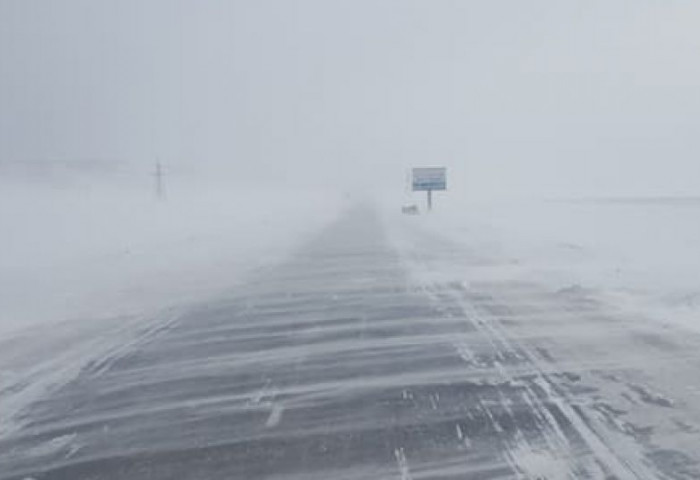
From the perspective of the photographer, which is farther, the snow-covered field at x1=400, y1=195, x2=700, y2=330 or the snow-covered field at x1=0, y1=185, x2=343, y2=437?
the snow-covered field at x1=400, y1=195, x2=700, y2=330

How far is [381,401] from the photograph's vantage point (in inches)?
313

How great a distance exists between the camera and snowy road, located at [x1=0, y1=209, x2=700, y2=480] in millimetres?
6188

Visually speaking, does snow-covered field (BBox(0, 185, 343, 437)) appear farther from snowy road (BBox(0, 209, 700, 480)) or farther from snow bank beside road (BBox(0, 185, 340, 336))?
snowy road (BBox(0, 209, 700, 480))

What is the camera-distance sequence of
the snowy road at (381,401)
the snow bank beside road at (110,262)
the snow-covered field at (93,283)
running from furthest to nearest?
the snow bank beside road at (110,262) < the snow-covered field at (93,283) < the snowy road at (381,401)

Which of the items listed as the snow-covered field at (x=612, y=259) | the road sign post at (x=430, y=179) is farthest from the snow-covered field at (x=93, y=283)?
the road sign post at (x=430, y=179)

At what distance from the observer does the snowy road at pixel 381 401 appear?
6188 millimetres

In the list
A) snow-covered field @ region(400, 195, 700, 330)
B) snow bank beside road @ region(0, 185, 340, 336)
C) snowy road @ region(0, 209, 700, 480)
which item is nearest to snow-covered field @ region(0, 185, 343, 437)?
snow bank beside road @ region(0, 185, 340, 336)

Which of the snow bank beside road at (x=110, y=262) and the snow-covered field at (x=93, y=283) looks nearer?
the snow-covered field at (x=93, y=283)

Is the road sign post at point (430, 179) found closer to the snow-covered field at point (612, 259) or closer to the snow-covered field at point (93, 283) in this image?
the snow-covered field at point (612, 259)

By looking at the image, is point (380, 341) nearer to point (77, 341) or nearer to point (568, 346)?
point (568, 346)

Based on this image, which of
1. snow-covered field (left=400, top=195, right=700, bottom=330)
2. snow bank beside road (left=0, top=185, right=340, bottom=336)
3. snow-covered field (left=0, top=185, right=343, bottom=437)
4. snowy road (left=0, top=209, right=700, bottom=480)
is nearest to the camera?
snowy road (left=0, top=209, right=700, bottom=480)

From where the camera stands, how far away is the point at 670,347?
10344mm

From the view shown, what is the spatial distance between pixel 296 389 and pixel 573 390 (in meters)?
2.58

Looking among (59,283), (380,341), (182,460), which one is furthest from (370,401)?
(59,283)
